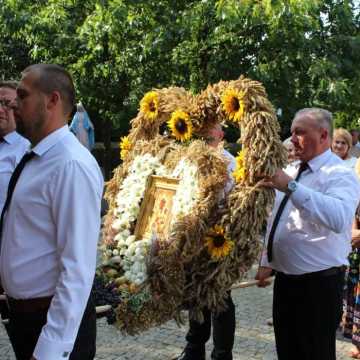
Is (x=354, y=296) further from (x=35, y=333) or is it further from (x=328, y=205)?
(x=35, y=333)

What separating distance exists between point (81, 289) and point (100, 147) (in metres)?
13.7

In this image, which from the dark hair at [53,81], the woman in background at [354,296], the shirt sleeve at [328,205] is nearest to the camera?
the dark hair at [53,81]

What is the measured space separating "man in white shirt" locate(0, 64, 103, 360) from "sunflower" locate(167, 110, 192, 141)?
1419 mm

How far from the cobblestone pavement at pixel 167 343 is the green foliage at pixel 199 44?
4108 millimetres

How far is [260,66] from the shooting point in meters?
8.20

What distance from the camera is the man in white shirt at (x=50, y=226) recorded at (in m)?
2.07

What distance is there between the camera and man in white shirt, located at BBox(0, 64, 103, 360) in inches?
81.4

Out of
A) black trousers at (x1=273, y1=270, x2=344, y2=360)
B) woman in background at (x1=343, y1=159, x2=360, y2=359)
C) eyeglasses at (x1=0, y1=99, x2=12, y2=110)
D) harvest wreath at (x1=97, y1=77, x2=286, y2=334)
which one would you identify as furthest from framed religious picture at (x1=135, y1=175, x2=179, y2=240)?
woman in background at (x1=343, y1=159, x2=360, y2=359)

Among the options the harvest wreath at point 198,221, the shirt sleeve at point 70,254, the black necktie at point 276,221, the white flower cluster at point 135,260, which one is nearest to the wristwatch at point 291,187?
the harvest wreath at point 198,221

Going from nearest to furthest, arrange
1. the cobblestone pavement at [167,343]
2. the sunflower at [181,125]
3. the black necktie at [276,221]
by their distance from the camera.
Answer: the black necktie at [276,221]
the sunflower at [181,125]
the cobblestone pavement at [167,343]

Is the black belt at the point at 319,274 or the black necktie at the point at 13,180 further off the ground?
the black necktie at the point at 13,180

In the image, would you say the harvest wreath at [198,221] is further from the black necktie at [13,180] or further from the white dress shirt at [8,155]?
the black necktie at [13,180]

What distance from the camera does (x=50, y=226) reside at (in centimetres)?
212

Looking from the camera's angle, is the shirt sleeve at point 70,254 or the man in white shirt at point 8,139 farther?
the man in white shirt at point 8,139
